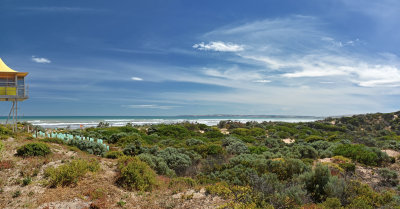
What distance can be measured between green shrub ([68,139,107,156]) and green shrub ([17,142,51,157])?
90.2 inches

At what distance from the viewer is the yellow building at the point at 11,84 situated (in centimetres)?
1339

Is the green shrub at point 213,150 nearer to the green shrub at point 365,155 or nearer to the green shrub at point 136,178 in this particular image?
the green shrub at point 136,178

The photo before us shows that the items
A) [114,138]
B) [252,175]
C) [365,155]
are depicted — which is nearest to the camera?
[252,175]

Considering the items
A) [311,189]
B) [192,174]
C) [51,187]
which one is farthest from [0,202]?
[311,189]

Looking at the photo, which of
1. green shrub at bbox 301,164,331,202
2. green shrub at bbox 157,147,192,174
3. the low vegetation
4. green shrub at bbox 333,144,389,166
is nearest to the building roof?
the low vegetation

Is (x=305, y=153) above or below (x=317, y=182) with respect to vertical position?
below

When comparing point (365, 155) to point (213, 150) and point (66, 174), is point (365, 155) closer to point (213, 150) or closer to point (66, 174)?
point (213, 150)

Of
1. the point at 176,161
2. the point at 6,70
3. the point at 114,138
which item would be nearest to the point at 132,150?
the point at 176,161

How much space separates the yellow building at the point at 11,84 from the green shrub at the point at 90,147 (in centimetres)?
469

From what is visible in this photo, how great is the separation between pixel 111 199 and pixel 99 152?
5.66 m

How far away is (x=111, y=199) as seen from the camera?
705 cm

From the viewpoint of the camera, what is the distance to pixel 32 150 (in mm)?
9484

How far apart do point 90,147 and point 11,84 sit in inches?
255

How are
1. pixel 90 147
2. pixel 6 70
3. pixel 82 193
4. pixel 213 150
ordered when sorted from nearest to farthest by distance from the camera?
pixel 82 193, pixel 90 147, pixel 6 70, pixel 213 150
